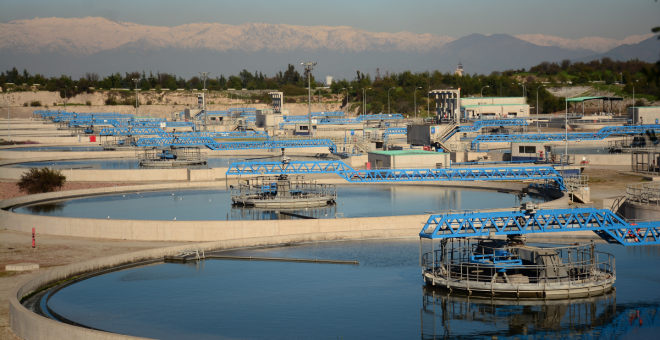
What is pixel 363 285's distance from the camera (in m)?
31.2

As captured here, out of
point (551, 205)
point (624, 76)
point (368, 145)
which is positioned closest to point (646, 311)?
point (551, 205)

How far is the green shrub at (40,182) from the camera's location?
63.7m

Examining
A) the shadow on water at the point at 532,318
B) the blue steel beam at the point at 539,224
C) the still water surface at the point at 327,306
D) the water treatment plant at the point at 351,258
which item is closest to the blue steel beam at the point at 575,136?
the water treatment plant at the point at 351,258

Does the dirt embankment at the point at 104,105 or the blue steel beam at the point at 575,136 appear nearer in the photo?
Result: the blue steel beam at the point at 575,136

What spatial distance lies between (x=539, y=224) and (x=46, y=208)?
40222mm

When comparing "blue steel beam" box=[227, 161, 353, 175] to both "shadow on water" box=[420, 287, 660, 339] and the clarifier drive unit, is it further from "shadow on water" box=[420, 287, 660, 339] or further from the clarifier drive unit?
"shadow on water" box=[420, 287, 660, 339]

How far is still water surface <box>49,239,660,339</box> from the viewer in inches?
985

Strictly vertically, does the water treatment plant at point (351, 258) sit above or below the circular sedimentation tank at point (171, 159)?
below

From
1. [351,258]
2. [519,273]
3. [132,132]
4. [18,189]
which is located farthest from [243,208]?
[132,132]

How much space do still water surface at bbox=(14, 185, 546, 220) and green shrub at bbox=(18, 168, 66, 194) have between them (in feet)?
22.0

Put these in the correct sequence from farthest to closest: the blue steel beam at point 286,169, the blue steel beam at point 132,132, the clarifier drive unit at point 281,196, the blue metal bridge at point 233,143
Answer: the blue steel beam at point 132,132 → the blue metal bridge at point 233,143 → the blue steel beam at point 286,169 → the clarifier drive unit at point 281,196

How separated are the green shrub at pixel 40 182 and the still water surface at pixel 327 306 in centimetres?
3390

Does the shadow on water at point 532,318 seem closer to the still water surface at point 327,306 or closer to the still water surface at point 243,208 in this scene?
the still water surface at point 327,306

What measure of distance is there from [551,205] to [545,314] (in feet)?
65.5
